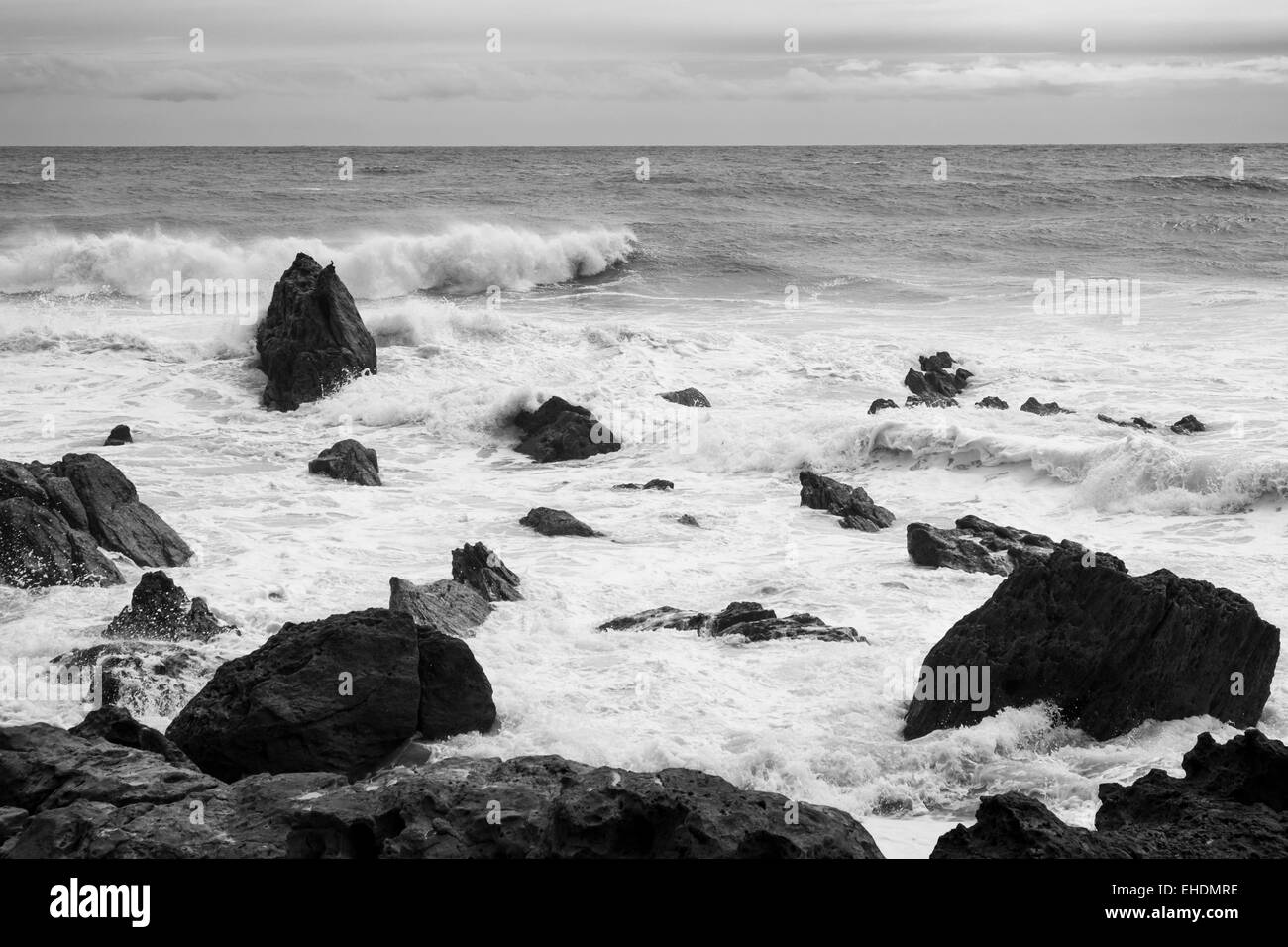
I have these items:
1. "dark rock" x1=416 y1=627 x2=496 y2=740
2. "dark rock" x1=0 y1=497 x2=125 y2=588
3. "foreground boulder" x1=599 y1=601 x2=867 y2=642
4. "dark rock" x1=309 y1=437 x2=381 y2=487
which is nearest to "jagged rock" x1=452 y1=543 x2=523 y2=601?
"foreground boulder" x1=599 y1=601 x2=867 y2=642

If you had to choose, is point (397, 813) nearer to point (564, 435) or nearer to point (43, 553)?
point (43, 553)

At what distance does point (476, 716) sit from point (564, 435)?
9224 mm

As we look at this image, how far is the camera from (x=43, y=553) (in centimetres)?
1021

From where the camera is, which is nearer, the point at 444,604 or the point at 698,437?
the point at 444,604

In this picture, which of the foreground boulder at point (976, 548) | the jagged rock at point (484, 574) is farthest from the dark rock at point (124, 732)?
the foreground boulder at point (976, 548)

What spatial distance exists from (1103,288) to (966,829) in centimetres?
2936

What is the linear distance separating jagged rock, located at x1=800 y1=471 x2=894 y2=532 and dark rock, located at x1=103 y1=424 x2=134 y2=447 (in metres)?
8.72

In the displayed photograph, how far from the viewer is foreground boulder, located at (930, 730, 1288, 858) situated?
498 centimetres

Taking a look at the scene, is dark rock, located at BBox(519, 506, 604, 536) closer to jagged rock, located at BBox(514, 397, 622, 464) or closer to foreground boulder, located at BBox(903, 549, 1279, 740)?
jagged rock, located at BBox(514, 397, 622, 464)

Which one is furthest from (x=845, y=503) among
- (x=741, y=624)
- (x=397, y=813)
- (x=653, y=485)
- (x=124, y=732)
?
(x=397, y=813)

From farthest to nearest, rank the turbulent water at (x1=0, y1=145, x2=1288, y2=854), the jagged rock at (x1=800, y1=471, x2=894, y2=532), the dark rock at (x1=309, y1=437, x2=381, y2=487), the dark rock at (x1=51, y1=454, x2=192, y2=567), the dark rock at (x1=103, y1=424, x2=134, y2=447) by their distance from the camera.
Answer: the dark rock at (x1=103, y1=424, x2=134, y2=447) → the dark rock at (x1=309, y1=437, x2=381, y2=487) → the jagged rock at (x1=800, y1=471, x2=894, y2=532) → the dark rock at (x1=51, y1=454, x2=192, y2=567) → the turbulent water at (x1=0, y1=145, x2=1288, y2=854)

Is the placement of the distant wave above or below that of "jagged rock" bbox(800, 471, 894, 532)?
above
